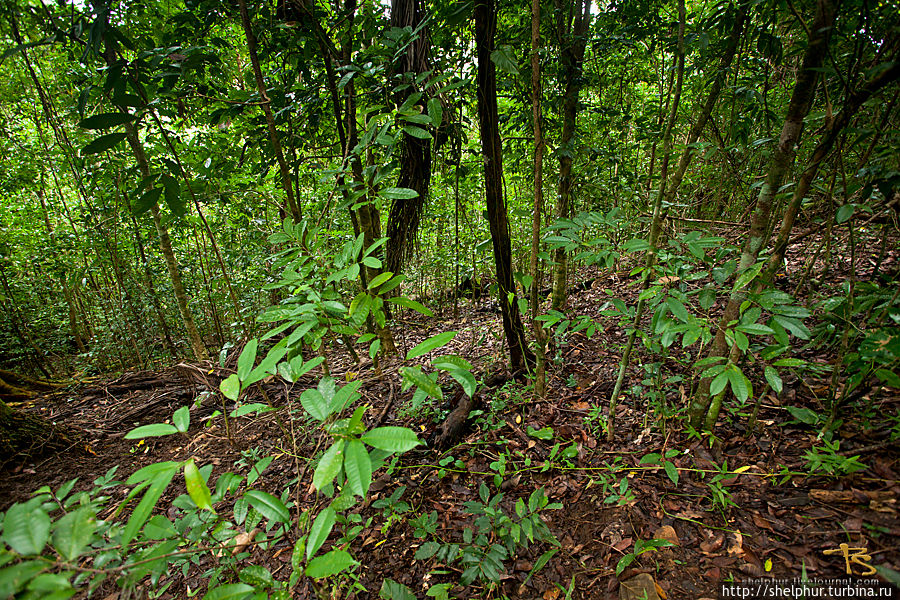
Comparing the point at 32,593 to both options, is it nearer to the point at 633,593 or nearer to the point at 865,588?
the point at 633,593

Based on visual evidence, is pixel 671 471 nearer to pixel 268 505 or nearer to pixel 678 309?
pixel 678 309

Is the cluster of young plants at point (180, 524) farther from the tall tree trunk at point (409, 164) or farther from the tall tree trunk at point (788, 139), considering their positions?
the tall tree trunk at point (409, 164)

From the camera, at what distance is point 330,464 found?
0.74 metres

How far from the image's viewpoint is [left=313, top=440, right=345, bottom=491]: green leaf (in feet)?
2.34

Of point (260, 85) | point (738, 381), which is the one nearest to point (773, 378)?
point (738, 381)

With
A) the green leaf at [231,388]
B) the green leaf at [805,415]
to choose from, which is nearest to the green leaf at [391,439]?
the green leaf at [231,388]

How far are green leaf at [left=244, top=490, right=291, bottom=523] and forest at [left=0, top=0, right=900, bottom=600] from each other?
2 cm

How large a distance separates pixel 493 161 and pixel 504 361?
4.93ft

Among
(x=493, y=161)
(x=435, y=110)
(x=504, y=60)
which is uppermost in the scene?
(x=504, y=60)

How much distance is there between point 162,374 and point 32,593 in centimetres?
440

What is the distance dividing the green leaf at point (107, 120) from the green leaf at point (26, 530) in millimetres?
1031

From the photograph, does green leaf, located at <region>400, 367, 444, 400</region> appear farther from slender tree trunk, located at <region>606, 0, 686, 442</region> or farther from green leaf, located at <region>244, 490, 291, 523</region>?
slender tree trunk, located at <region>606, 0, 686, 442</region>

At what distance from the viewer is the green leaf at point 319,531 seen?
2.49 ft

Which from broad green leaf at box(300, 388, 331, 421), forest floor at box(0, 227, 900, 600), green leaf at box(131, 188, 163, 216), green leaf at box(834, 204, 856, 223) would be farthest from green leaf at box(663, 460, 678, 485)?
green leaf at box(131, 188, 163, 216)
